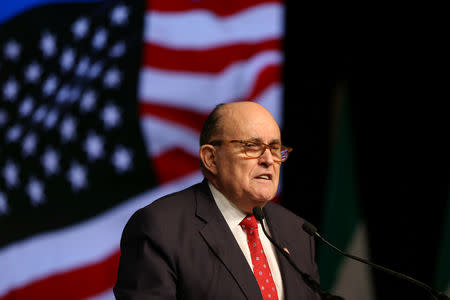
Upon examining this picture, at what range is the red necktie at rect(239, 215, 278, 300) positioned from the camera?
51.8 inches

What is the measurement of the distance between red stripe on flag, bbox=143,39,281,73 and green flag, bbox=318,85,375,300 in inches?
25.0

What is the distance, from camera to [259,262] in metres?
1.37

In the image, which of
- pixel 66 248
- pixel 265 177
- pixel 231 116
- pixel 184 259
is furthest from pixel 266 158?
pixel 66 248

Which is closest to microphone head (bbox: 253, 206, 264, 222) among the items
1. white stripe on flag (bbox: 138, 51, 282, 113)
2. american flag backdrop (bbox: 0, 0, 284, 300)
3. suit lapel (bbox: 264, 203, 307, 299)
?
suit lapel (bbox: 264, 203, 307, 299)

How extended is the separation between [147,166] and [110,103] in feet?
1.38

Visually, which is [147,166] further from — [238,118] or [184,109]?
[238,118]

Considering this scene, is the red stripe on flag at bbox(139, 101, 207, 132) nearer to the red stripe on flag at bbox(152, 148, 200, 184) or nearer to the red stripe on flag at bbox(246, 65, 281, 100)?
the red stripe on flag at bbox(152, 148, 200, 184)

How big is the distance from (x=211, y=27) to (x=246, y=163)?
1.67 meters

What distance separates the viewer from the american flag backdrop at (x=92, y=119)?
2.60 metres

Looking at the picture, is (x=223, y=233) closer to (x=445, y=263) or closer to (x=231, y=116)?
(x=231, y=116)

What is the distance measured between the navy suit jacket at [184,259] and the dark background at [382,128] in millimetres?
1538

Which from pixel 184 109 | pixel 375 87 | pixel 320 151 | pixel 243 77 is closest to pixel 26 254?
pixel 184 109

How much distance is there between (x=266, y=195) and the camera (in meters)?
1.41

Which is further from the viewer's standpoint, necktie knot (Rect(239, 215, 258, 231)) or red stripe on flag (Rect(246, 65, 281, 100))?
red stripe on flag (Rect(246, 65, 281, 100))
